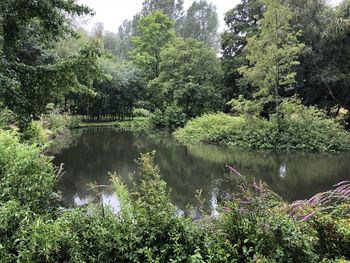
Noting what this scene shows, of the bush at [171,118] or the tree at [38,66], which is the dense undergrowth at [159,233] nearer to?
the tree at [38,66]

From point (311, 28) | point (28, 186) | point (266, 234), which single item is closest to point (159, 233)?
point (266, 234)

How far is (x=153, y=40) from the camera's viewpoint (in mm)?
31359

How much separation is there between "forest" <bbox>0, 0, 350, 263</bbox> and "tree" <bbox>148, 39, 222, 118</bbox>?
0.33 ft

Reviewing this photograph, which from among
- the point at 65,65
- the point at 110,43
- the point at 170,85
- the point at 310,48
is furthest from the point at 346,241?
the point at 110,43

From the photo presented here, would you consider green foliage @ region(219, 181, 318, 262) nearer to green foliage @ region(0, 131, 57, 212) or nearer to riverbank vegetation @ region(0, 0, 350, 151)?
green foliage @ region(0, 131, 57, 212)

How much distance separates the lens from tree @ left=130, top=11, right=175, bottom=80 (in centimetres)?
3108

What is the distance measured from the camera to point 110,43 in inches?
2076

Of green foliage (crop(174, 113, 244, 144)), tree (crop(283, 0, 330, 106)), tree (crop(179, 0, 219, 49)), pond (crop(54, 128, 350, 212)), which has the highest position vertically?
tree (crop(179, 0, 219, 49))

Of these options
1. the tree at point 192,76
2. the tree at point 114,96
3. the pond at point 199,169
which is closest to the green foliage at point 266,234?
the pond at point 199,169

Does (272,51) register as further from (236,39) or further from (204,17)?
(204,17)

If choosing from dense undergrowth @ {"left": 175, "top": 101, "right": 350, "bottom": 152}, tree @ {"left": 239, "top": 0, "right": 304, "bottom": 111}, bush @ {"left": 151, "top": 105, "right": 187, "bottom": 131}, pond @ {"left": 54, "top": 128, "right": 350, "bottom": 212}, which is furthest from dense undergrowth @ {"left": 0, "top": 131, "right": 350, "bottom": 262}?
bush @ {"left": 151, "top": 105, "right": 187, "bottom": 131}

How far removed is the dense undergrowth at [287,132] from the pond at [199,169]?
123 centimetres

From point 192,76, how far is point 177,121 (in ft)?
11.4

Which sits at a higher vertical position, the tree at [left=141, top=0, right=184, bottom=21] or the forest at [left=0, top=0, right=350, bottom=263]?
the tree at [left=141, top=0, right=184, bottom=21]
